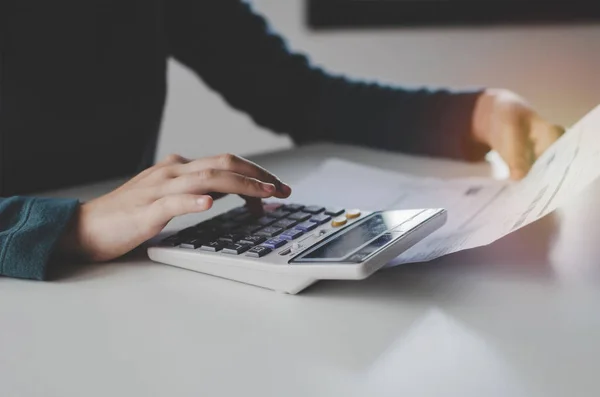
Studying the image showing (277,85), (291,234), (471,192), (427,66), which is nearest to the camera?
(291,234)

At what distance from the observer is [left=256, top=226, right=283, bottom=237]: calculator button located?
487 millimetres

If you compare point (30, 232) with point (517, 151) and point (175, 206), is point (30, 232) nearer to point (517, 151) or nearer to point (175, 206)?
point (175, 206)

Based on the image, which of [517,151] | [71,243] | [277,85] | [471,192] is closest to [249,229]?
[71,243]

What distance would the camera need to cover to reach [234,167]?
0.52 m

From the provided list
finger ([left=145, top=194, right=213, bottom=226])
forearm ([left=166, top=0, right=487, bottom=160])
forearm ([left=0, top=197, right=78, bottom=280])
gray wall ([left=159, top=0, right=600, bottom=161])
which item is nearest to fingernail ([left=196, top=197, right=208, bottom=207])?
finger ([left=145, top=194, right=213, bottom=226])

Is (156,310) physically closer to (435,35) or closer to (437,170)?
(437,170)

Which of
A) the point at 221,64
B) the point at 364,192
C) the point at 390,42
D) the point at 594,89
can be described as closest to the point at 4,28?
the point at 221,64

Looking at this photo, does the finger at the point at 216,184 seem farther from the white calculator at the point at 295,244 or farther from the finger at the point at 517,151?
the finger at the point at 517,151

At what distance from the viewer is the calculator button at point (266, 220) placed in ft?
1.70

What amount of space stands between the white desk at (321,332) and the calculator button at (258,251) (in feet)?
0.08

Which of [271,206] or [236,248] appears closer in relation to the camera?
[236,248]

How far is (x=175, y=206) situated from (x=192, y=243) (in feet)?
0.09

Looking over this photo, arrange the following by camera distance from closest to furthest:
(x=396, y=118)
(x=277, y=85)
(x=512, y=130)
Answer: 1. (x=512, y=130)
2. (x=396, y=118)
3. (x=277, y=85)

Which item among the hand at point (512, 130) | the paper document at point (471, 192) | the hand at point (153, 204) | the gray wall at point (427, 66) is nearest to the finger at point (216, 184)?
the hand at point (153, 204)
